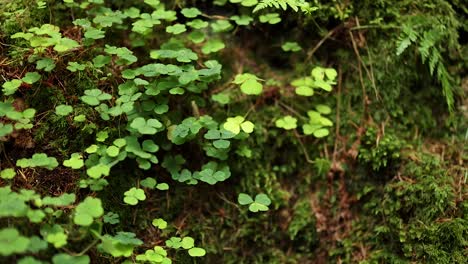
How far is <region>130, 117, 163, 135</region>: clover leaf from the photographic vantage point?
2.79 metres

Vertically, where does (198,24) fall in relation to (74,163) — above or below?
above

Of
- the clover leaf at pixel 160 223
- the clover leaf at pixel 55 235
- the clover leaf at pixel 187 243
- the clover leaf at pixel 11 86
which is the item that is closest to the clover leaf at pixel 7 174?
the clover leaf at pixel 55 235

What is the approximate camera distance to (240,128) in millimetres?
3150

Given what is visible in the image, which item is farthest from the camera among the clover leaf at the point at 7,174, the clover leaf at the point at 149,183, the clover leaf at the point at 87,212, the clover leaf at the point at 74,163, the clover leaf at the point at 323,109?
the clover leaf at the point at 323,109

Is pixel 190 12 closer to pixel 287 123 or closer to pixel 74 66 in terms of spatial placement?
pixel 74 66

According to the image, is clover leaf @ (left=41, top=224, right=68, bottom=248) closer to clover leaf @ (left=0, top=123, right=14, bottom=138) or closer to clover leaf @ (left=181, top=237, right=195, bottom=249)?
clover leaf @ (left=0, top=123, right=14, bottom=138)

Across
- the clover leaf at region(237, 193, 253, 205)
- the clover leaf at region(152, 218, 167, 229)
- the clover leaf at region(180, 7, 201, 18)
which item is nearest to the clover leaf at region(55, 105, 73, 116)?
the clover leaf at region(152, 218, 167, 229)

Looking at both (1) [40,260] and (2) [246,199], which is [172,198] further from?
(1) [40,260]

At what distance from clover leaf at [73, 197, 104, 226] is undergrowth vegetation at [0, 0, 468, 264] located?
A: 0.4 inches

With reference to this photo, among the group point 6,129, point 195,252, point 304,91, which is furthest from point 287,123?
point 6,129

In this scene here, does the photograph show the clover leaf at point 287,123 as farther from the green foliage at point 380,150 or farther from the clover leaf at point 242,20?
the clover leaf at point 242,20

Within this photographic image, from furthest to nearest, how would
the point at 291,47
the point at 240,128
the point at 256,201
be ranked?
1. the point at 291,47
2. the point at 240,128
3. the point at 256,201

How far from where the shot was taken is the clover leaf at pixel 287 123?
327 centimetres

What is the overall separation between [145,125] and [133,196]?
0.43m
